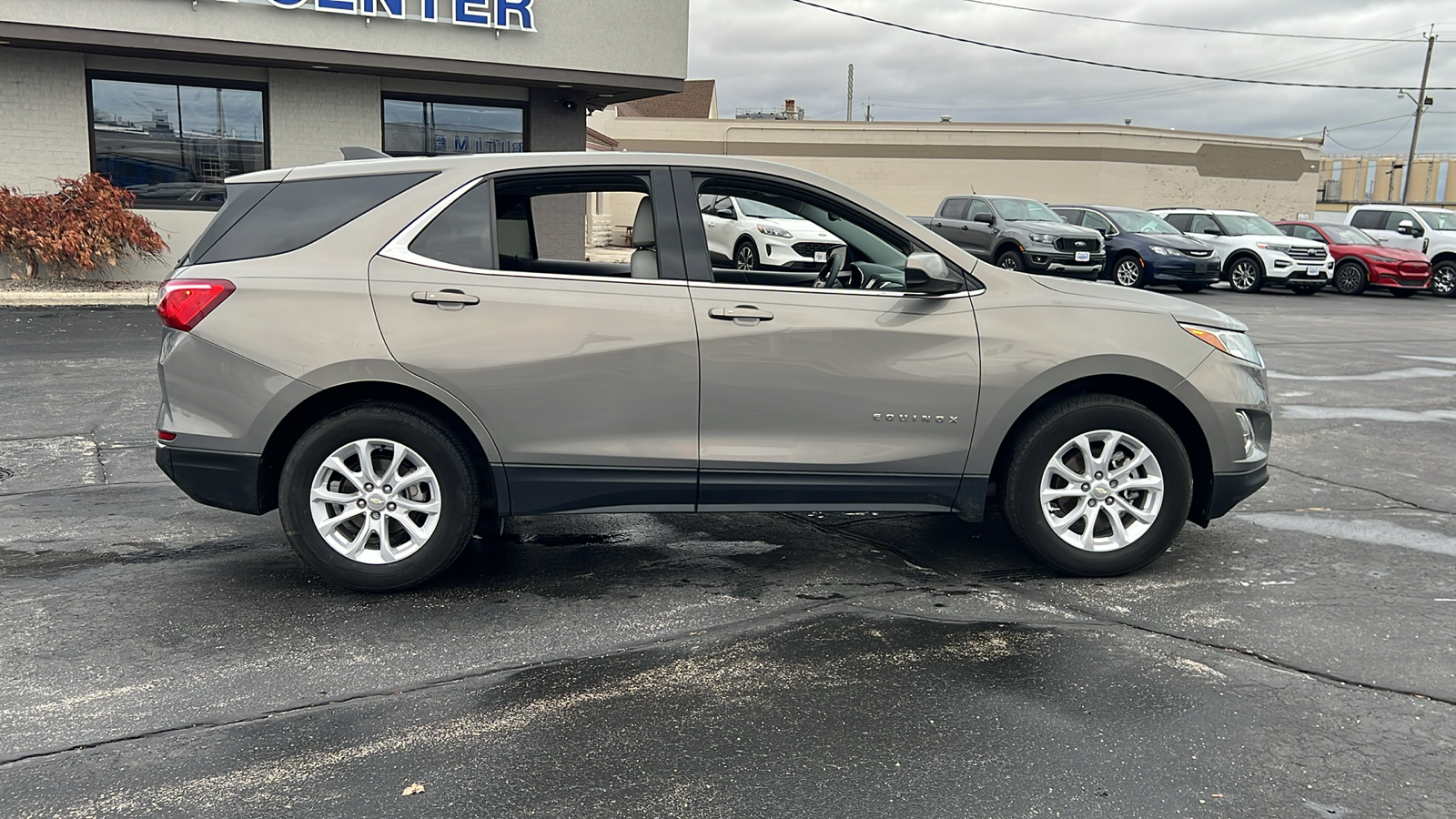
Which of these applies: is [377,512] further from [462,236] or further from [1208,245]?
[1208,245]

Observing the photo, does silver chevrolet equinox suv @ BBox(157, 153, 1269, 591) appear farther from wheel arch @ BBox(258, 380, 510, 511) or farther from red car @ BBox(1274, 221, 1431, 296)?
red car @ BBox(1274, 221, 1431, 296)

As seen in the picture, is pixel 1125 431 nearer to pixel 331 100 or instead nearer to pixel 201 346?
pixel 201 346

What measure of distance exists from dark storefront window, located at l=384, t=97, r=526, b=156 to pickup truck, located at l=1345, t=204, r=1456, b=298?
19737mm

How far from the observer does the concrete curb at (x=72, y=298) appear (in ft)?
47.9

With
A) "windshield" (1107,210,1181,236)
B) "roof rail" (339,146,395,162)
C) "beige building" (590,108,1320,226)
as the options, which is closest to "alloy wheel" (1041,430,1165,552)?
"roof rail" (339,146,395,162)

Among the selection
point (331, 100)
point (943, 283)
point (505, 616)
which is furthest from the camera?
point (331, 100)

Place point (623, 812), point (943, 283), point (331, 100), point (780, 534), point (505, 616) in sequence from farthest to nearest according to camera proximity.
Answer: point (331, 100) → point (780, 534) → point (943, 283) → point (505, 616) → point (623, 812)

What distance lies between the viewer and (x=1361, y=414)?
9156 millimetres

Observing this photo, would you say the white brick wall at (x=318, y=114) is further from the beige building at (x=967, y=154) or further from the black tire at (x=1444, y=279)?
the beige building at (x=967, y=154)

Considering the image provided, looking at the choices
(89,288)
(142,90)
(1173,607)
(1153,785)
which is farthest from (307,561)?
(142,90)

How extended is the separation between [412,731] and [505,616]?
3.31ft

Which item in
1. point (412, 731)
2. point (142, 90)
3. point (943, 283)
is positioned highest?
point (142, 90)

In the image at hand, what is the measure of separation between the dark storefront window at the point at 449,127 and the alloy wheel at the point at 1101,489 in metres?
14.5

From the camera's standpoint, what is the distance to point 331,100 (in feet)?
57.1
